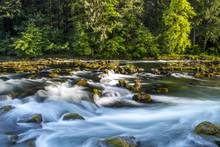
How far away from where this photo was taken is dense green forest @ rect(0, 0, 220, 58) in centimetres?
3666

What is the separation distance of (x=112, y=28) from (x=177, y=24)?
6.28 m

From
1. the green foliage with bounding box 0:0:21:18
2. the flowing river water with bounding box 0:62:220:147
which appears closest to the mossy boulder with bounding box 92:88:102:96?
the flowing river water with bounding box 0:62:220:147

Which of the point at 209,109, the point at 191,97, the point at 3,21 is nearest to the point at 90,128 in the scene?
the point at 209,109

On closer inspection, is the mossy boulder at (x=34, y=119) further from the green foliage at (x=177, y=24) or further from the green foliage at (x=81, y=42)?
the green foliage at (x=177, y=24)

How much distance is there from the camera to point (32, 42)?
37000mm

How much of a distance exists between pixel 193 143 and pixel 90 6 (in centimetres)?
2801

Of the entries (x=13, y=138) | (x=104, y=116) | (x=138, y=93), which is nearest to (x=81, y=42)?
(x=138, y=93)

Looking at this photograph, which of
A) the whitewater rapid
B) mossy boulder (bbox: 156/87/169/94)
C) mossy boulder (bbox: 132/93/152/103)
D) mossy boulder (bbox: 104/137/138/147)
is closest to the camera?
mossy boulder (bbox: 104/137/138/147)

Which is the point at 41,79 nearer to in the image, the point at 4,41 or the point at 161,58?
the point at 161,58

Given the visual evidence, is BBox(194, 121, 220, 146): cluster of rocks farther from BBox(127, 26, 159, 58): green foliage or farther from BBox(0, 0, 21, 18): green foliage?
BBox(0, 0, 21, 18): green foliage

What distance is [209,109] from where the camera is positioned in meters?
14.0

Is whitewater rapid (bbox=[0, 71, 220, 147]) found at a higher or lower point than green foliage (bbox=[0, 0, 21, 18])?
lower

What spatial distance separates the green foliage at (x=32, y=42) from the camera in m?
36.6

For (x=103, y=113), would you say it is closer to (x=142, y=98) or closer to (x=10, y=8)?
(x=142, y=98)
